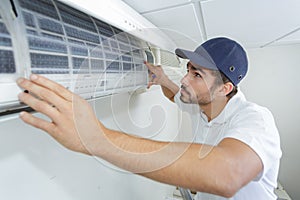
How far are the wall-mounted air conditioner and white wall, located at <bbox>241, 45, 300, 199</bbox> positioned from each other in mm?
2318

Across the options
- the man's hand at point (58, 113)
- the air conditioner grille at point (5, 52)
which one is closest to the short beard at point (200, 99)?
the man's hand at point (58, 113)

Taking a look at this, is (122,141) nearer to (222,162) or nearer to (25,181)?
(222,162)

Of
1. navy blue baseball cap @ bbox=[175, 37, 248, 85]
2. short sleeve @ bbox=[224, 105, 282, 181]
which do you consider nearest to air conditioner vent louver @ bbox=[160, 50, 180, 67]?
navy blue baseball cap @ bbox=[175, 37, 248, 85]

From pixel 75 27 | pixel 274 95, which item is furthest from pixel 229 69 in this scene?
pixel 274 95

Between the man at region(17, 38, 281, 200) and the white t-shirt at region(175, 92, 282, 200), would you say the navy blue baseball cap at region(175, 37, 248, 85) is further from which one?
the man at region(17, 38, 281, 200)

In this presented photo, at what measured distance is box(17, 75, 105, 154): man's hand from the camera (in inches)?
16.2

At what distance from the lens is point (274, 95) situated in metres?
2.71

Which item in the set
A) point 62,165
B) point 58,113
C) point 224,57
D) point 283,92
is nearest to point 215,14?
point 224,57

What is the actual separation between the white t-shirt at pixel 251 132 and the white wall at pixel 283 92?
73.7 inches

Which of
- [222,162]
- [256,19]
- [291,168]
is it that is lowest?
[291,168]

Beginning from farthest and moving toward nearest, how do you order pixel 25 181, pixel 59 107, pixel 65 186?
pixel 65 186 < pixel 25 181 < pixel 59 107

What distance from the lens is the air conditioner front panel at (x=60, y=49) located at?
395 mm

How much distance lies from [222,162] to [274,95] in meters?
2.69

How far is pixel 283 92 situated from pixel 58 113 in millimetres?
2995
